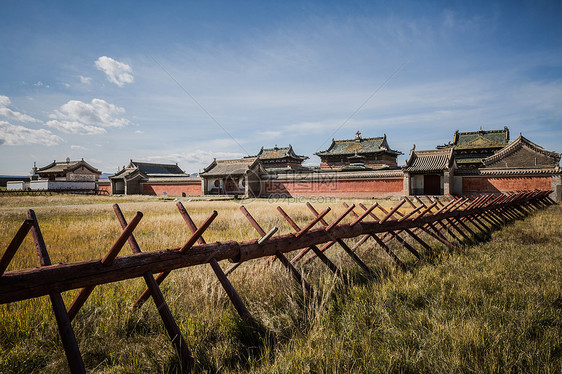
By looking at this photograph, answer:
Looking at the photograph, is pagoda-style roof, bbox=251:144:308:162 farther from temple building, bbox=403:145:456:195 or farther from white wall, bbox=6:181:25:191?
white wall, bbox=6:181:25:191

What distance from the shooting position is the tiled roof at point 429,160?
21.3m

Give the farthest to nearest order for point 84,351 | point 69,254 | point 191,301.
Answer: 1. point 69,254
2. point 191,301
3. point 84,351

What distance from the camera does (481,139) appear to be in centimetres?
2788

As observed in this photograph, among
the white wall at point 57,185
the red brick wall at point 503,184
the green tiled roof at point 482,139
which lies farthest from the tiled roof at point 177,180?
the green tiled roof at point 482,139

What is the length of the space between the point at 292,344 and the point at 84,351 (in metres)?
1.40

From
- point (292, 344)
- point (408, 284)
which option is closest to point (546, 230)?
point (408, 284)

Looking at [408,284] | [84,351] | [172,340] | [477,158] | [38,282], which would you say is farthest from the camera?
[477,158]

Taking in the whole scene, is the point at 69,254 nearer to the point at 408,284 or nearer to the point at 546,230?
the point at 408,284

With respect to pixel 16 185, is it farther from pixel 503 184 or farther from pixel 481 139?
pixel 481 139

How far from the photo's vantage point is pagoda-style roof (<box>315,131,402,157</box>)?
3083 cm

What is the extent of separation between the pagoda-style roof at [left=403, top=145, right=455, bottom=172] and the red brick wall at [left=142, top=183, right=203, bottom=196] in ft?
66.2

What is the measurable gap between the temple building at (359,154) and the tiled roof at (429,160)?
6.40 meters

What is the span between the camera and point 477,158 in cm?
2706

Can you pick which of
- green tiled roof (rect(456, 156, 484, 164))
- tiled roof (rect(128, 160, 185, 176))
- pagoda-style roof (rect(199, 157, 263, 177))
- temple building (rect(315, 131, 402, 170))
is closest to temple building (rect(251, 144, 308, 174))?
temple building (rect(315, 131, 402, 170))
